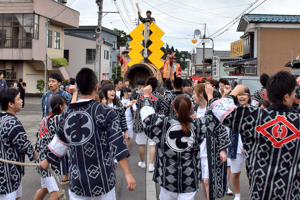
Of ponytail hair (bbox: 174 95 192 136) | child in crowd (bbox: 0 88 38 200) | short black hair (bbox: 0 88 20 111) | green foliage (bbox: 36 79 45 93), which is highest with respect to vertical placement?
green foliage (bbox: 36 79 45 93)

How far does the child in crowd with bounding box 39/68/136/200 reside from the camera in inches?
117

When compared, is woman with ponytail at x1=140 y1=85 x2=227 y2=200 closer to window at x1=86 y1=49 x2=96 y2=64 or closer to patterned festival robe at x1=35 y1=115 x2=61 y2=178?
patterned festival robe at x1=35 y1=115 x2=61 y2=178

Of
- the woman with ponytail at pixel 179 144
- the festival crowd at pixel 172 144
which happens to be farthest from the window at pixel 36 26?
the woman with ponytail at pixel 179 144

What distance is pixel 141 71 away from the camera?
42.2 feet

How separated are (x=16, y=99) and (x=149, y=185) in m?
3.04

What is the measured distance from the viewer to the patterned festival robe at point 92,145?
297cm

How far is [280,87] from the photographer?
269cm

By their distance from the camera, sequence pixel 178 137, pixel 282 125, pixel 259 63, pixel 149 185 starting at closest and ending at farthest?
1. pixel 282 125
2. pixel 178 137
3. pixel 149 185
4. pixel 259 63

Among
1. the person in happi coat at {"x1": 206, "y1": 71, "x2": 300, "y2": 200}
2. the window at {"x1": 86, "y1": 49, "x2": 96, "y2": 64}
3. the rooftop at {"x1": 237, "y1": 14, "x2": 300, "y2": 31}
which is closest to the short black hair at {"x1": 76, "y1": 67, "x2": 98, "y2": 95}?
the person in happi coat at {"x1": 206, "y1": 71, "x2": 300, "y2": 200}

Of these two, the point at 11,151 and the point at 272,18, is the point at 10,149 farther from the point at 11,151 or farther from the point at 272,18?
the point at 272,18

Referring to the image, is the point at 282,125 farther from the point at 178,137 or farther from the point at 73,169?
the point at 73,169

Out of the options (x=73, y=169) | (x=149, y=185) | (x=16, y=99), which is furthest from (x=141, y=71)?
(x=73, y=169)

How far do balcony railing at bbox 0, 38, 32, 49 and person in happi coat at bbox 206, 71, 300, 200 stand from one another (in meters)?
26.7

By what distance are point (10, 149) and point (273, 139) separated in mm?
2864
